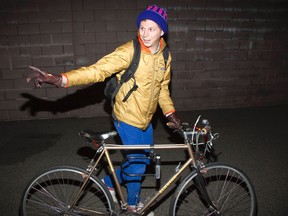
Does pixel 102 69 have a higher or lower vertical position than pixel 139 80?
higher

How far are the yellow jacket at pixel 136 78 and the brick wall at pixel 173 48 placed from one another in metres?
3.51

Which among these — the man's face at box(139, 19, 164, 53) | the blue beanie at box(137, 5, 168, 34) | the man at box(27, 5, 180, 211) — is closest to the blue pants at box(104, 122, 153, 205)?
the man at box(27, 5, 180, 211)

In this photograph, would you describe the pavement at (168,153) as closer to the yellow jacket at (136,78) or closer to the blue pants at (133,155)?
the blue pants at (133,155)

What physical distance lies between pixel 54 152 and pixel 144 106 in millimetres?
2663

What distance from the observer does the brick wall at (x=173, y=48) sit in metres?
5.85

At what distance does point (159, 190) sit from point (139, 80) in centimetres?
108

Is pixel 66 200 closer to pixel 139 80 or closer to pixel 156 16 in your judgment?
pixel 139 80

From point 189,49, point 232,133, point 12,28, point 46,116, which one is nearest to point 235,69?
point 189,49

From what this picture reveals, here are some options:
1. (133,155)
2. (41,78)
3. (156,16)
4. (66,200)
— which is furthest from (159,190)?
(156,16)

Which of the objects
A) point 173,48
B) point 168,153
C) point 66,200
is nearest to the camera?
point 66,200

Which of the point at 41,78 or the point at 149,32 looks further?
the point at 149,32

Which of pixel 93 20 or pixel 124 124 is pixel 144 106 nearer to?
pixel 124 124

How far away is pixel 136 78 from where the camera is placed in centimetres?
272

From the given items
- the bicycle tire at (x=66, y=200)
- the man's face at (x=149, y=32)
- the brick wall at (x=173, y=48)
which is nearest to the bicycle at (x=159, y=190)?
the bicycle tire at (x=66, y=200)
